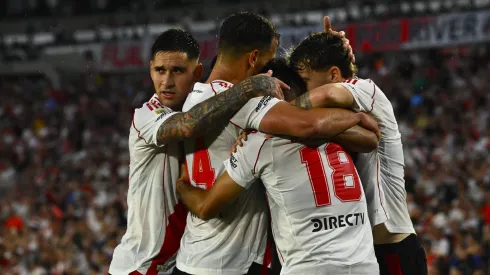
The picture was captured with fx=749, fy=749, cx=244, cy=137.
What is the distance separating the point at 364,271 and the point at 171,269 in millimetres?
1281

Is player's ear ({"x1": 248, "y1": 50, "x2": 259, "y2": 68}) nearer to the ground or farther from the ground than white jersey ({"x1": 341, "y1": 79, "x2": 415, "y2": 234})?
farther from the ground

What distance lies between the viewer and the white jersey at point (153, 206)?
441 cm

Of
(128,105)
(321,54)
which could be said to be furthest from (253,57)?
(128,105)

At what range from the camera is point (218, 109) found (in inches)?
151

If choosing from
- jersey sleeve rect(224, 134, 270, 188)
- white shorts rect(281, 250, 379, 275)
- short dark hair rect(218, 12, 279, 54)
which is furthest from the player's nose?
white shorts rect(281, 250, 379, 275)

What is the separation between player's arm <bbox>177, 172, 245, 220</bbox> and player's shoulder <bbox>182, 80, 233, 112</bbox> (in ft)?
1.44

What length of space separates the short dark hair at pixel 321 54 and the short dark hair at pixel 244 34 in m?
0.18

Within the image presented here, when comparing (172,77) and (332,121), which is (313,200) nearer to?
(332,121)

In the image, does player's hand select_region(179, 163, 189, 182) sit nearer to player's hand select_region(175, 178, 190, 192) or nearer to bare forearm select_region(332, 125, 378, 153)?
player's hand select_region(175, 178, 190, 192)

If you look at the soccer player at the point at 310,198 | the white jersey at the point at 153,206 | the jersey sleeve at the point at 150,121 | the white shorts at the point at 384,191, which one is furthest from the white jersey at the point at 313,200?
the white jersey at the point at 153,206

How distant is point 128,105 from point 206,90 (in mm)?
16819

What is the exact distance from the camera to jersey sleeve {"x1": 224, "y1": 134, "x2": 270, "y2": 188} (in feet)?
12.4

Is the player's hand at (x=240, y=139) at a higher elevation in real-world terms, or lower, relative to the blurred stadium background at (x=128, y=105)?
higher

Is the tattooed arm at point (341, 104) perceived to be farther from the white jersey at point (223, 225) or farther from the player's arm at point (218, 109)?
the white jersey at point (223, 225)
